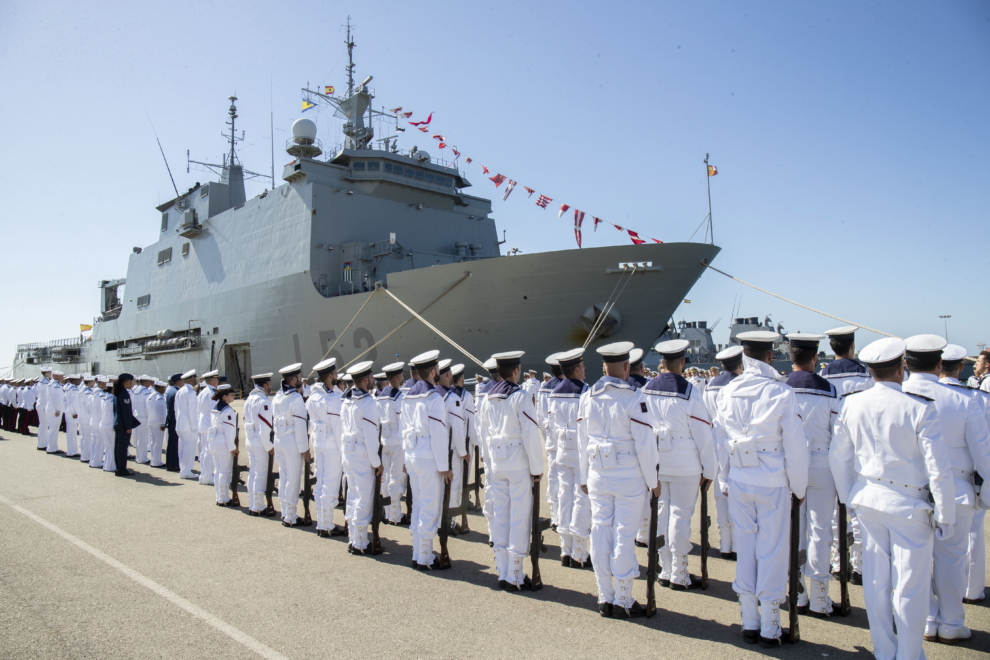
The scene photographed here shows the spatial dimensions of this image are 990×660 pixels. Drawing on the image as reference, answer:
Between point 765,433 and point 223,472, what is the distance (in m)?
5.93

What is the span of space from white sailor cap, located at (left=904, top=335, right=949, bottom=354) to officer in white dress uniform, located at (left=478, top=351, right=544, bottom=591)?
211cm

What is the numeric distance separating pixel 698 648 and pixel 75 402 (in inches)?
479

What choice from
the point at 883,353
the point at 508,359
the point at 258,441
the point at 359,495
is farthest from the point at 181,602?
the point at 883,353

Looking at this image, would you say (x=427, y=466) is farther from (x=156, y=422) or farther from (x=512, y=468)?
(x=156, y=422)

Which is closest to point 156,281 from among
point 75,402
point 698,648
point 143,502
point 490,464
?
point 75,402

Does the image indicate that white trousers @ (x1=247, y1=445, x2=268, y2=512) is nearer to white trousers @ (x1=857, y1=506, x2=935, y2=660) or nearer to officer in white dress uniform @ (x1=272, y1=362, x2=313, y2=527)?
officer in white dress uniform @ (x1=272, y1=362, x2=313, y2=527)

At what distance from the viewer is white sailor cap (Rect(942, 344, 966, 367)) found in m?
3.67

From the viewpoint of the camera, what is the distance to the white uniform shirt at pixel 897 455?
2488mm

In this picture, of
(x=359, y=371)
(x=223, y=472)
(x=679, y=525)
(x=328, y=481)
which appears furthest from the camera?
(x=223, y=472)

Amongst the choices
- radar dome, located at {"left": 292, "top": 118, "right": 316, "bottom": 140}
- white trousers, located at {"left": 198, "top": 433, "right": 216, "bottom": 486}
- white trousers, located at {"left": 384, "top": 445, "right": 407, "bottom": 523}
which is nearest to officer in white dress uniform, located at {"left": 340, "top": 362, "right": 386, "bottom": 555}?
white trousers, located at {"left": 384, "top": 445, "right": 407, "bottom": 523}

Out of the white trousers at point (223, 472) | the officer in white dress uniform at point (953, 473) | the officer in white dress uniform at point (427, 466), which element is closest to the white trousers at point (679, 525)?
the officer in white dress uniform at point (953, 473)

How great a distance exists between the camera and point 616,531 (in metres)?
3.37

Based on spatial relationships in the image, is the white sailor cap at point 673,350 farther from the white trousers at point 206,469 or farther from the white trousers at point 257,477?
the white trousers at point 206,469

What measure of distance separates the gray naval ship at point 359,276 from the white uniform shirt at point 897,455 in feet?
29.7
